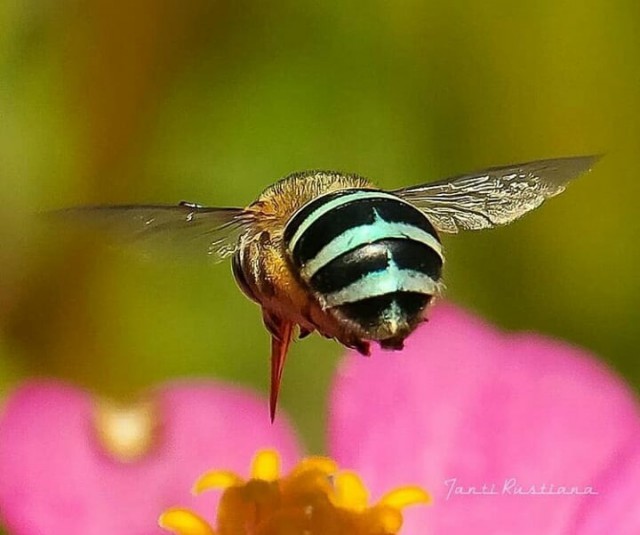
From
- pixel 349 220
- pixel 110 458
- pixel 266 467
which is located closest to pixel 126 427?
pixel 110 458

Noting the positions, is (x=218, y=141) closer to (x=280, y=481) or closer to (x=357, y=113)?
(x=357, y=113)

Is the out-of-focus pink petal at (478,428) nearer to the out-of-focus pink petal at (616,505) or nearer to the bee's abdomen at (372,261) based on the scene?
the out-of-focus pink petal at (616,505)

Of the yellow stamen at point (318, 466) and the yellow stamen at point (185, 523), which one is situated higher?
the yellow stamen at point (318, 466)

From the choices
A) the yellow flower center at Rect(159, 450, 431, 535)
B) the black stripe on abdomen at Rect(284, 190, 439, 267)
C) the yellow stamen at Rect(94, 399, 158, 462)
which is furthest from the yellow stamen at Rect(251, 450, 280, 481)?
the black stripe on abdomen at Rect(284, 190, 439, 267)

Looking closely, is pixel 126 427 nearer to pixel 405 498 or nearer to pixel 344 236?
pixel 405 498

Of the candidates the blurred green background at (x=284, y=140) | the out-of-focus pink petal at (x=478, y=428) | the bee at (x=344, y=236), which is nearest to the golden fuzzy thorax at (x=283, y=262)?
the bee at (x=344, y=236)

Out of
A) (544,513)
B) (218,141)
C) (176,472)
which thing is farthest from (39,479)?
(218,141)
